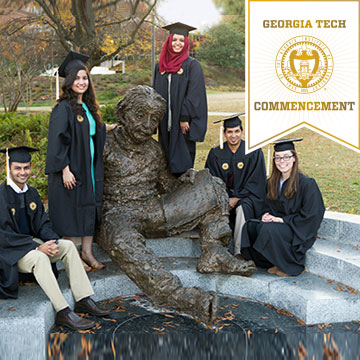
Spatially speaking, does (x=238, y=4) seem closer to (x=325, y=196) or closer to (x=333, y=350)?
(x=325, y=196)

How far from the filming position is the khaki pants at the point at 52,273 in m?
3.98

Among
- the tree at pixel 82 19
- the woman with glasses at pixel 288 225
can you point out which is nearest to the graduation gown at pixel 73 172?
the woman with glasses at pixel 288 225

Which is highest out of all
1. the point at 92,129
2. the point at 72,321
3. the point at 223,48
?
the point at 223,48

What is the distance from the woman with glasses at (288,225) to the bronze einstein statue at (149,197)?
26cm

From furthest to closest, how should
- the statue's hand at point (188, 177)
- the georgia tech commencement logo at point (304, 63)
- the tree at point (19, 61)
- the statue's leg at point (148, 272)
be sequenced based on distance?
1. the tree at point (19, 61)
2. the georgia tech commencement logo at point (304, 63)
3. the statue's hand at point (188, 177)
4. the statue's leg at point (148, 272)

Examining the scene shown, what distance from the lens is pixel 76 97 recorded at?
185 inches

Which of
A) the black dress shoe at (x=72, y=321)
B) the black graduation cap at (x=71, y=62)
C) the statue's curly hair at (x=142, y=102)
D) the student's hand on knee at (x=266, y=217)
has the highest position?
the black graduation cap at (x=71, y=62)

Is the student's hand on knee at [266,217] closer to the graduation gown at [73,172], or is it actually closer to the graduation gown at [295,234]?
the graduation gown at [295,234]

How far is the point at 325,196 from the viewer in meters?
8.52

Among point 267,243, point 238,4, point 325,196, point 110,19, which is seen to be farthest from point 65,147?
point 238,4

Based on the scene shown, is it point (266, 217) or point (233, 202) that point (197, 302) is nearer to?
point (266, 217)

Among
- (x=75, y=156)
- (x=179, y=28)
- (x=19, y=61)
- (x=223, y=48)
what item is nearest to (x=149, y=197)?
(x=75, y=156)

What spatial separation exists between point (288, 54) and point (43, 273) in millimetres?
3453

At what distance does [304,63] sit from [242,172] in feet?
4.54
